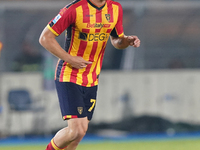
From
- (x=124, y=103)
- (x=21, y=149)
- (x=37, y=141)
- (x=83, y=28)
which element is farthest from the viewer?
(x=124, y=103)

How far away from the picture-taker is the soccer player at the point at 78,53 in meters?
4.48

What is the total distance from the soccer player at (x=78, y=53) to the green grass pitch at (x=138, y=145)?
2884mm

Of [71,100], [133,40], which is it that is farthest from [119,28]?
[71,100]

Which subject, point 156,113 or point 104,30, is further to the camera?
point 156,113

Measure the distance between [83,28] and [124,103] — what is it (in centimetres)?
473

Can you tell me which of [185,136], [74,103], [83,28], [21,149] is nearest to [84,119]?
[74,103]

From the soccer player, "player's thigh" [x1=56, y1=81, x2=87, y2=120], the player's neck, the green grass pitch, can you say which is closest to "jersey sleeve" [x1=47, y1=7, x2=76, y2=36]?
the soccer player

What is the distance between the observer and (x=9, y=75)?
884 centimetres

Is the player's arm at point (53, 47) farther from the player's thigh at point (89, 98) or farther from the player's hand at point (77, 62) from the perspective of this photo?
the player's thigh at point (89, 98)

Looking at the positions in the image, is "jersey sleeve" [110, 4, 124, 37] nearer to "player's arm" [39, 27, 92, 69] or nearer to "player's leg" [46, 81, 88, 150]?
"player's arm" [39, 27, 92, 69]

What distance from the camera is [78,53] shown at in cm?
468

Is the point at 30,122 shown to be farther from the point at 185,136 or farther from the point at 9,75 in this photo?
the point at 185,136

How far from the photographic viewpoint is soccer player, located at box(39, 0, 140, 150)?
4480mm

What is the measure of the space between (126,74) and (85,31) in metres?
4.66
